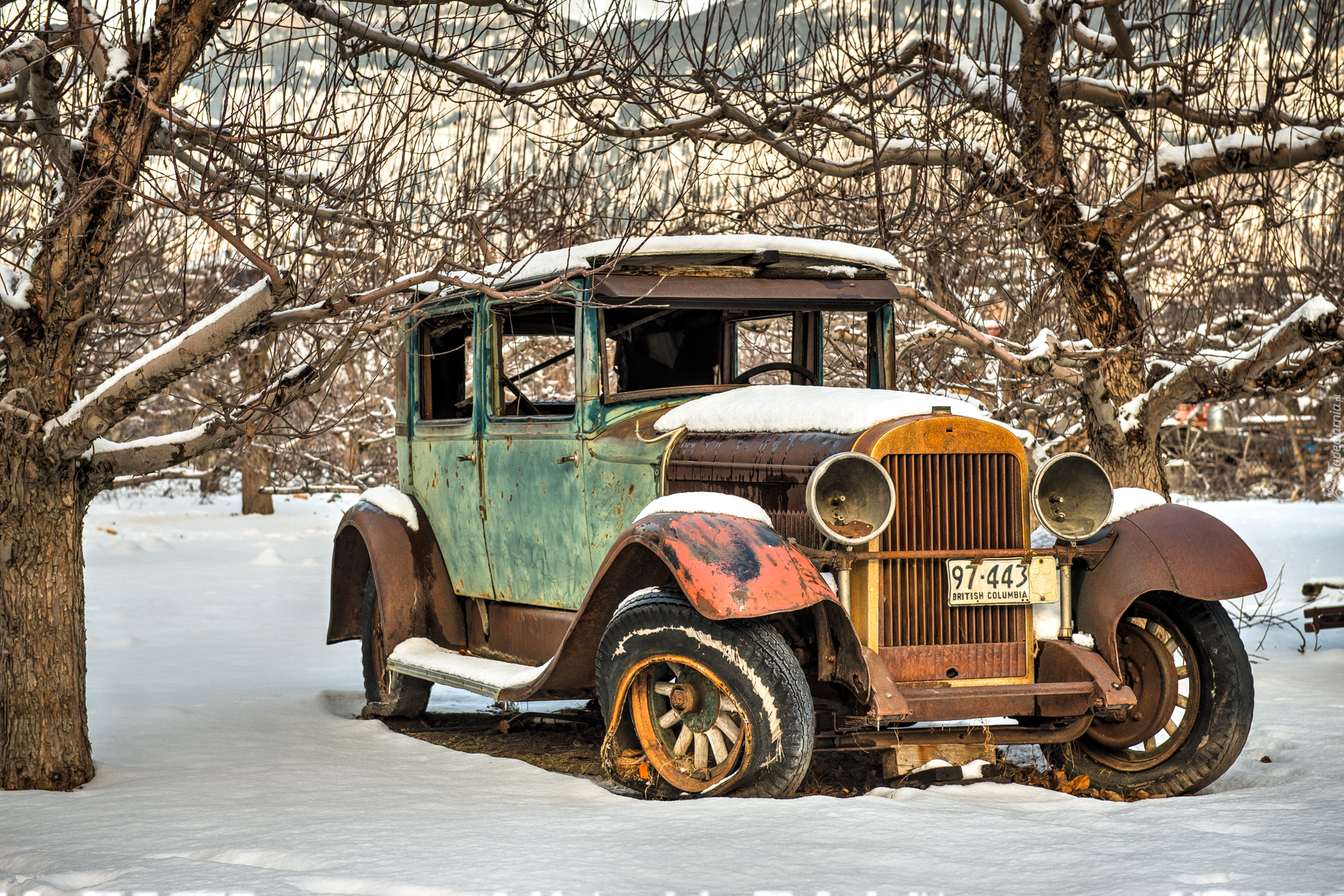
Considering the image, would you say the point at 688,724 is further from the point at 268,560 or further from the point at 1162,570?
the point at 268,560

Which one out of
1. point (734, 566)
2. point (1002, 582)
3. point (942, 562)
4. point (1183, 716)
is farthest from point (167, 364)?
point (1183, 716)

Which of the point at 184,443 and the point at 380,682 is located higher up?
the point at 184,443

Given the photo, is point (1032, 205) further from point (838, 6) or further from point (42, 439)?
point (42, 439)

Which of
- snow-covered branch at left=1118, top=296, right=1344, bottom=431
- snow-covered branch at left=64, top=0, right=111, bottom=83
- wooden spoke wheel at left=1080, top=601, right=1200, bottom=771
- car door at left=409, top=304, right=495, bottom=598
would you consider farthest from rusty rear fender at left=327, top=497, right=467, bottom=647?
snow-covered branch at left=1118, top=296, right=1344, bottom=431

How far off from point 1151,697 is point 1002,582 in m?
0.73

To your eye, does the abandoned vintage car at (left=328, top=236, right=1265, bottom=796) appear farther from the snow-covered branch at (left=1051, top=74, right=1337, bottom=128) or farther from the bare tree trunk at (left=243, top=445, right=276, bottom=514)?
the bare tree trunk at (left=243, top=445, right=276, bottom=514)

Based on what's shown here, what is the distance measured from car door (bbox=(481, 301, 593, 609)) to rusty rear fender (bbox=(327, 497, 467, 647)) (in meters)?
0.47

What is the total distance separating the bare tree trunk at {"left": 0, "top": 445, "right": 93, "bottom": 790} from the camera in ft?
14.6

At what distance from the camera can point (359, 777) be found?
4406mm

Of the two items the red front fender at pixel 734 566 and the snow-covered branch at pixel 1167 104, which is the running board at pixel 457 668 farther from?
the snow-covered branch at pixel 1167 104

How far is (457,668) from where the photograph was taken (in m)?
5.07

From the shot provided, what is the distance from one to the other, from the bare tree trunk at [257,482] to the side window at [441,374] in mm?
12465

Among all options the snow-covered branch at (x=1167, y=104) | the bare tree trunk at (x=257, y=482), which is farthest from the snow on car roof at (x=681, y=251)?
the bare tree trunk at (x=257, y=482)

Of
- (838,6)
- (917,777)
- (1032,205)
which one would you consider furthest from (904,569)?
(838,6)
